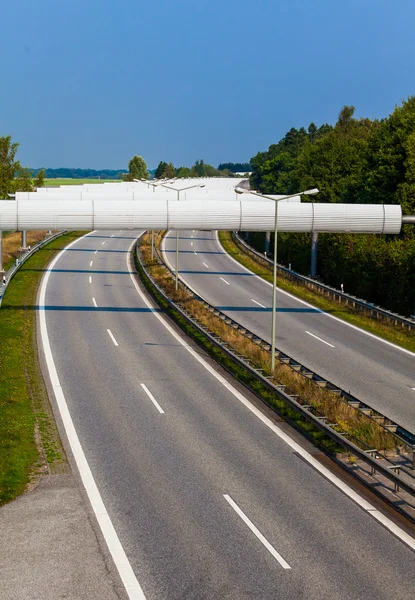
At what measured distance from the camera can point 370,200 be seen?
75125 mm

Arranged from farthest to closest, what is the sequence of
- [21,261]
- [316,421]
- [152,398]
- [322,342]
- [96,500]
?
[21,261] → [322,342] → [152,398] → [316,421] → [96,500]

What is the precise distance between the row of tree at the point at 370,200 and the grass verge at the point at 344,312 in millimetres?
4448

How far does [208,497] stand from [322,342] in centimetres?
2441

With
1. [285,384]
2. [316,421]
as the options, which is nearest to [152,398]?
[285,384]

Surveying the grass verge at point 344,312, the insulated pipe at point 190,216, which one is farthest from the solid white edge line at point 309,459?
the grass verge at point 344,312

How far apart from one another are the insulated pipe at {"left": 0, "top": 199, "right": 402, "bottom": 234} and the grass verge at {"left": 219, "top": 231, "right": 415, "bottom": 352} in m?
6.07

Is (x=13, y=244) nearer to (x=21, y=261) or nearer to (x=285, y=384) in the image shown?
(x=21, y=261)

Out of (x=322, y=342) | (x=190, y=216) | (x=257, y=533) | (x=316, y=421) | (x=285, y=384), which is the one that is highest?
(x=190, y=216)

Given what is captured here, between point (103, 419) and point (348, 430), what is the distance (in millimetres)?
8655

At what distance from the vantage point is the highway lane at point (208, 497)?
640 inches

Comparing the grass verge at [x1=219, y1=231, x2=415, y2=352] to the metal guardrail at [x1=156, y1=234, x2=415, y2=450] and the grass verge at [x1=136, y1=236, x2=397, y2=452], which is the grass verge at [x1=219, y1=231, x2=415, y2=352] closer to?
the metal guardrail at [x1=156, y1=234, x2=415, y2=450]

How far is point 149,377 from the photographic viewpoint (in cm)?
3519

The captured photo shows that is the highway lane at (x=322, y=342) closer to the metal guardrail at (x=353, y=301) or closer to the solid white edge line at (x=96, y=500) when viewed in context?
the metal guardrail at (x=353, y=301)

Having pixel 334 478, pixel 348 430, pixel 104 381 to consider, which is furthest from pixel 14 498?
pixel 104 381
